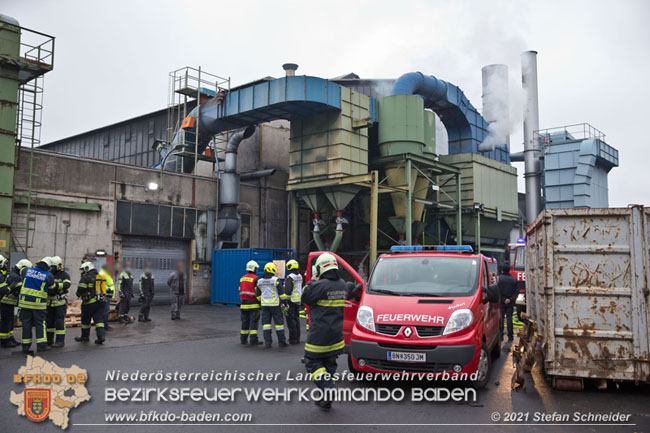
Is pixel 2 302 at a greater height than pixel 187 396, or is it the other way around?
pixel 2 302

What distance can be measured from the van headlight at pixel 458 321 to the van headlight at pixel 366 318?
950 mm

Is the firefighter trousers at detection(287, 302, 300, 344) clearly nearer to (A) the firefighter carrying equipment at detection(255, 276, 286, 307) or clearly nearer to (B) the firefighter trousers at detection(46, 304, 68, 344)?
(A) the firefighter carrying equipment at detection(255, 276, 286, 307)

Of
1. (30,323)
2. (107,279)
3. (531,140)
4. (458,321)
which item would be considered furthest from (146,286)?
(531,140)

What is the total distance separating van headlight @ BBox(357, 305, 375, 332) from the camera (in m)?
7.04

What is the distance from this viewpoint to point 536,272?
8.22 meters

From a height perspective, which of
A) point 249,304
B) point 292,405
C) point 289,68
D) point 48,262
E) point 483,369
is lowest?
point 292,405

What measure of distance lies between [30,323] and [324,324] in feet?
22.3

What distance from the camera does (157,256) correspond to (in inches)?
866

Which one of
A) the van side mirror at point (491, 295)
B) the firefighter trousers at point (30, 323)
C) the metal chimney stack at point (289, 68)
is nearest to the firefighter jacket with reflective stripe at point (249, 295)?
the firefighter trousers at point (30, 323)

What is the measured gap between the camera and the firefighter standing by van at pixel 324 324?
20.1 feet

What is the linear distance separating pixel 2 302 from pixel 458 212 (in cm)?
2088

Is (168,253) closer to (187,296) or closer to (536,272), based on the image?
(187,296)

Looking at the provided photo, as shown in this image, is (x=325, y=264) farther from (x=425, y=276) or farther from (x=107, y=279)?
(x=107, y=279)

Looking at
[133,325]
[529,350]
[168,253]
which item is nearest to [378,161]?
[168,253]
